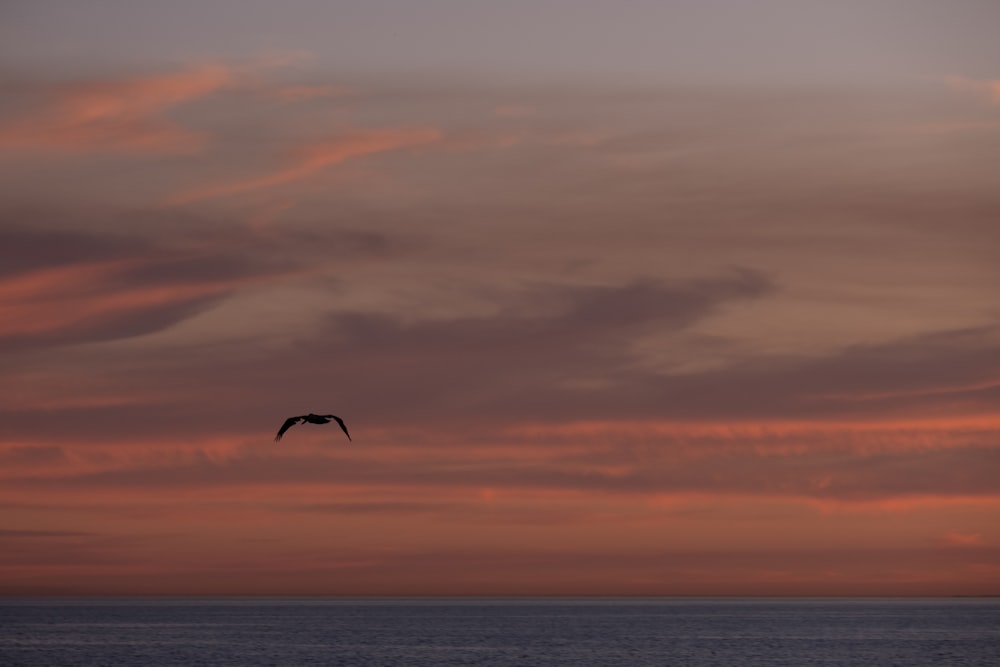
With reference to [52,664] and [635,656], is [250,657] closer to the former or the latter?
[52,664]

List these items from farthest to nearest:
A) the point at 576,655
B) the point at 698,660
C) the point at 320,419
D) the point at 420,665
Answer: the point at 576,655 → the point at 698,660 → the point at 420,665 → the point at 320,419

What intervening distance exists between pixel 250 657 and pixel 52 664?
26163 mm

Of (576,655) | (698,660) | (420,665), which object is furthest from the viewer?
(576,655)

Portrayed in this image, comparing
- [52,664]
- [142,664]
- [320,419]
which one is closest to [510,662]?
[142,664]

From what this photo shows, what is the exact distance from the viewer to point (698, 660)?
18750 cm

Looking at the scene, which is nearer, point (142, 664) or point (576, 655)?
point (142, 664)

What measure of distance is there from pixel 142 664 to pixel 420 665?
34.8m

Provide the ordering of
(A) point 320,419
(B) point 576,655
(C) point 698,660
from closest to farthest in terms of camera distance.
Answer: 1. (A) point 320,419
2. (C) point 698,660
3. (B) point 576,655

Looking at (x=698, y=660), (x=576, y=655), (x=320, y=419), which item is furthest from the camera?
(x=576, y=655)

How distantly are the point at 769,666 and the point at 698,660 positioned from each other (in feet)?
44.0

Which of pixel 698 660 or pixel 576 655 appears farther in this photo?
pixel 576 655

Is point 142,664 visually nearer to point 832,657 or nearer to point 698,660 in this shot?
point 698,660

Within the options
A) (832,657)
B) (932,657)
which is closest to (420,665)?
(832,657)

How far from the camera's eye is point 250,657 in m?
190
